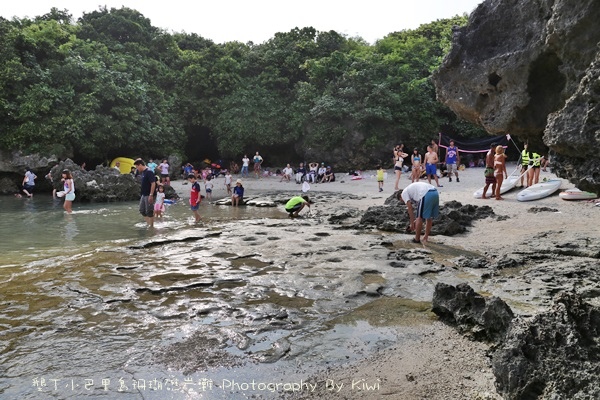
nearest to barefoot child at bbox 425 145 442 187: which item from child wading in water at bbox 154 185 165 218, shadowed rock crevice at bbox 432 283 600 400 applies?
child wading in water at bbox 154 185 165 218

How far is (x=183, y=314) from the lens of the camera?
5090mm

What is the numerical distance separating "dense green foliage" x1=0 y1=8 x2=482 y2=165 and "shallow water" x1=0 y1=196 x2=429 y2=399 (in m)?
15.6

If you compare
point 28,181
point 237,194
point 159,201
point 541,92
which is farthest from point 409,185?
point 28,181

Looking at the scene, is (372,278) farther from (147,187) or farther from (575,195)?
(575,195)

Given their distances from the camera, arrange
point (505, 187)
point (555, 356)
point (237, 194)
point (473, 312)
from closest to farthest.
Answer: point (555, 356), point (473, 312), point (505, 187), point (237, 194)

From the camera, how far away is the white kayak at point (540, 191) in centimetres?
1182

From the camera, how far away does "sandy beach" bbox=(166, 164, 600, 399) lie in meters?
3.30

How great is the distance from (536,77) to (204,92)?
25.9 m

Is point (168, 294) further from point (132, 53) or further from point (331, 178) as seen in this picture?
point (132, 53)

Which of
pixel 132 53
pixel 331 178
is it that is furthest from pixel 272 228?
pixel 132 53

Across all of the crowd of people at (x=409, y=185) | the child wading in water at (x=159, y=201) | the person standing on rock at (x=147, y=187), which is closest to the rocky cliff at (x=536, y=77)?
the crowd of people at (x=409, y=185)

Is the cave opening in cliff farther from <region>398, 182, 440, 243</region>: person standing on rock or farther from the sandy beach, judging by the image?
the sandy beach

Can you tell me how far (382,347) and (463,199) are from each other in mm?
10370

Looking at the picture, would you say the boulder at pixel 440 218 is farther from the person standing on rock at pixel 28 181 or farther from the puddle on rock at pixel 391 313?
the person standing on rock at pixel 28 181
